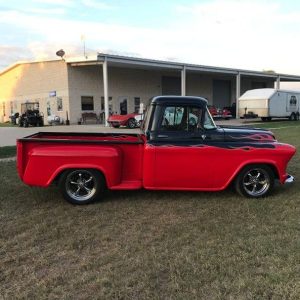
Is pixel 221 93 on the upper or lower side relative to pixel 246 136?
upper

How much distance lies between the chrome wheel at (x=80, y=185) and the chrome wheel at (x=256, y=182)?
97.3 inches

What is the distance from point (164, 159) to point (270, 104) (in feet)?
99.4

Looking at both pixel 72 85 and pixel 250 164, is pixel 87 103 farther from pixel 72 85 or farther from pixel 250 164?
pixel 250 164

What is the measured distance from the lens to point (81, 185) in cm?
685

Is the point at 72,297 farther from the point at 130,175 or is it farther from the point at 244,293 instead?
the point at 130,175

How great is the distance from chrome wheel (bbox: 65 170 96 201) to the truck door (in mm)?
1012

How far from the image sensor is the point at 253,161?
22.5 feet

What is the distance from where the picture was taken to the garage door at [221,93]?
51344 millimetres

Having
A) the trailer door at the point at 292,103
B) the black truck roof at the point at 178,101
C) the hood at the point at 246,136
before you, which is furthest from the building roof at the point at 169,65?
the hood at the point at 246,136

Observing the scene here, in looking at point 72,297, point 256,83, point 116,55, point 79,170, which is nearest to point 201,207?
point 79,170

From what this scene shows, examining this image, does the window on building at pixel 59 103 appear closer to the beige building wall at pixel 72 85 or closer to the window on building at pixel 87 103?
the beige building wall at pixel 72 85

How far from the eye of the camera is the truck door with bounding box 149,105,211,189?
6.74 metres

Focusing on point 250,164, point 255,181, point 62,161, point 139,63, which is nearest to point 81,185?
point 62,161

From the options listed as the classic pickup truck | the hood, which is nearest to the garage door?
the hood
